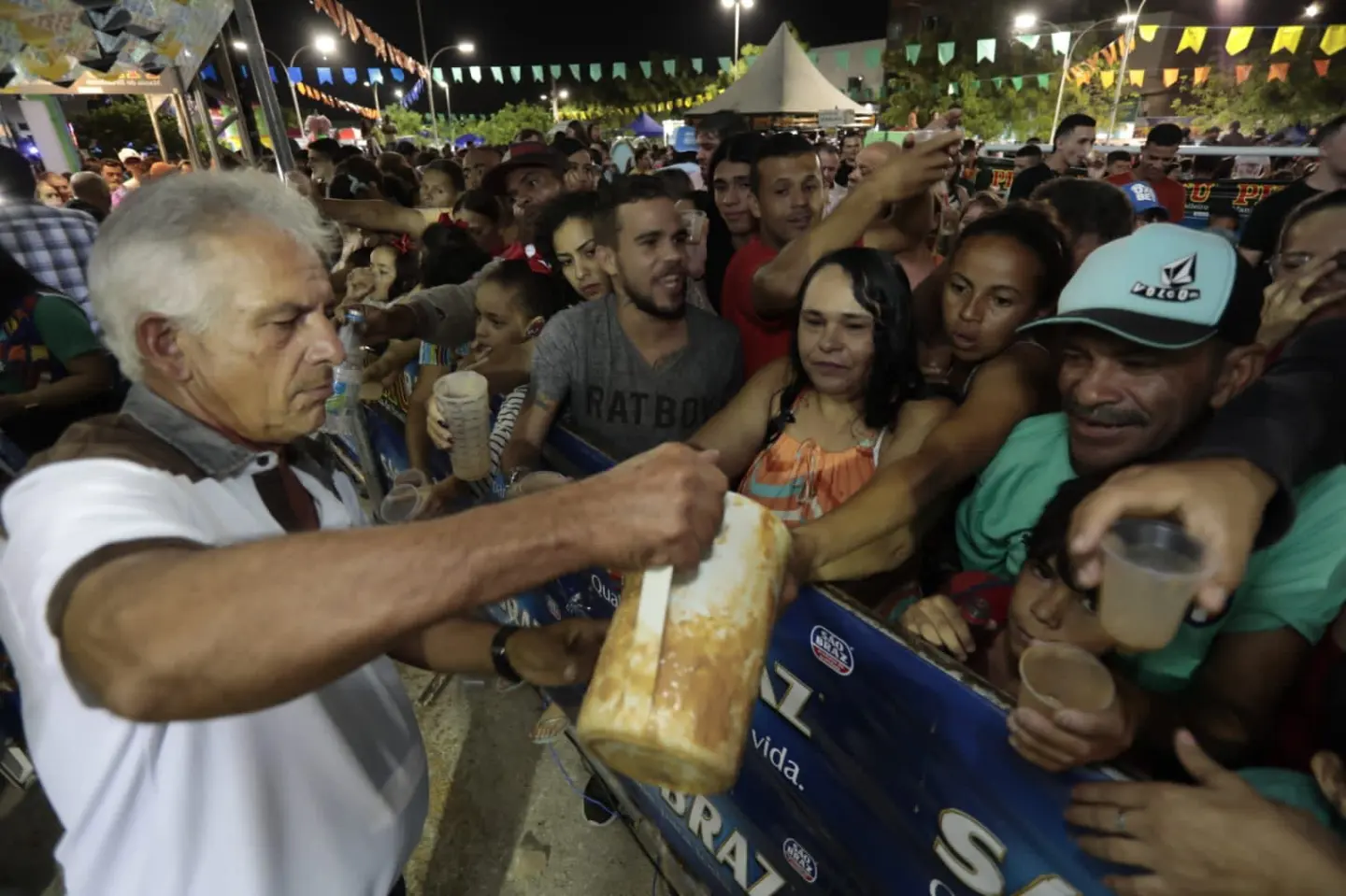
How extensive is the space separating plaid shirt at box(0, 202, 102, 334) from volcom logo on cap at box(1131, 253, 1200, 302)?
210 inches

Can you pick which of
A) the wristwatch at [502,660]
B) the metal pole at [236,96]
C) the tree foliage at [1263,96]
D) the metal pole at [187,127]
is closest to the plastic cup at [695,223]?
the wristwatch at [502,660]

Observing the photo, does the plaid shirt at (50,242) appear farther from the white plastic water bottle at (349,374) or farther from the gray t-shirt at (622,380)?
the gray t-shirt at (622,380)

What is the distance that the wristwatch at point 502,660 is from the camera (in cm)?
163

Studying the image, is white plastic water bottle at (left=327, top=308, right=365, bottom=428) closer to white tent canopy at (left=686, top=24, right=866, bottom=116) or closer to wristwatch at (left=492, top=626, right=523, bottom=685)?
wristwatch at (left=492, top=626, right=523, bottom=685)

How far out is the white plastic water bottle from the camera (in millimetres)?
2811

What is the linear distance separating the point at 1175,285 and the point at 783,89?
53.0 ft

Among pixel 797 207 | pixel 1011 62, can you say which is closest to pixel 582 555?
pixel 797 207

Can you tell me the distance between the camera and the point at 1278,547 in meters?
1.40

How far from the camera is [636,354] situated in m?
2.85

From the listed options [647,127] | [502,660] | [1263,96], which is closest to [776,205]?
[502,660]

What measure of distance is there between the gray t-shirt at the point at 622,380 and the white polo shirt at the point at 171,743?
155 centimetres

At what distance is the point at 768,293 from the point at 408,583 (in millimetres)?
2287

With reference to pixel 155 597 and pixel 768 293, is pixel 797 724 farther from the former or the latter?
pixel 768 293

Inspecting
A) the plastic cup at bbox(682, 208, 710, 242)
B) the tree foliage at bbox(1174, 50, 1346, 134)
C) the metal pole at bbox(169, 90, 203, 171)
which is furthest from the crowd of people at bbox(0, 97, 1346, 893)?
the tree foliage at bbox(1174, 50, 1346, 134)
